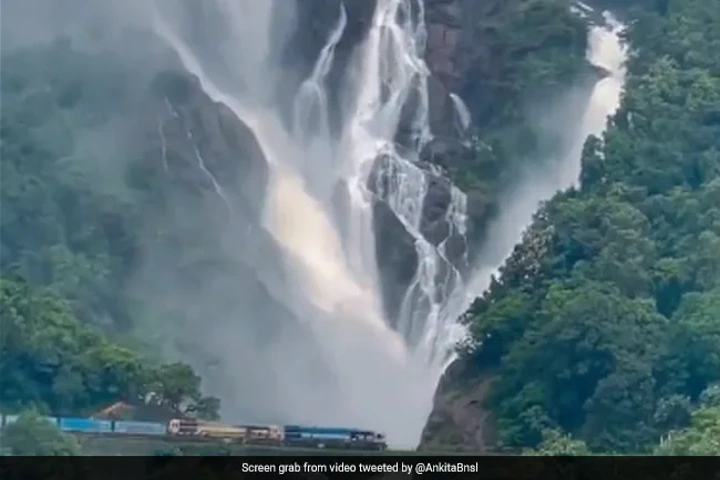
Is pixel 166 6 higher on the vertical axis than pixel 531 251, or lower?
higher

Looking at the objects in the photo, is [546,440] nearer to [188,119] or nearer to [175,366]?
[175,366]

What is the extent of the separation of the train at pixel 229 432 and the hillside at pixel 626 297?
22cm

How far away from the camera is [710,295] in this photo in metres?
5.26

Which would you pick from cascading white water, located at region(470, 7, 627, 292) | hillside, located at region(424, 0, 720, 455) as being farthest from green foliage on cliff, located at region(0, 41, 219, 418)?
cascading white water, located at region(470, 7, 627, 292)

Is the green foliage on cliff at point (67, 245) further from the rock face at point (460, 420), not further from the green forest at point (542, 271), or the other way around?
the rock face at point (460, 420)

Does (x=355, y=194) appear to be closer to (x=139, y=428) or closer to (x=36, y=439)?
(x=139, y=428)

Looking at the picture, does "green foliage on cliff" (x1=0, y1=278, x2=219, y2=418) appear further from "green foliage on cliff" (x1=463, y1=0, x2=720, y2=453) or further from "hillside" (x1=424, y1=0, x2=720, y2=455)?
"green foliage on cliff" (x1=463, y1=0, x2=720, y2=453)

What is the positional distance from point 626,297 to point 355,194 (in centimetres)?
91

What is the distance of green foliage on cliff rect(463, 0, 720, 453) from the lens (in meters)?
5.05

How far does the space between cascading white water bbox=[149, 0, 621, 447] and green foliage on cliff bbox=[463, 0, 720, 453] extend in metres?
0.14

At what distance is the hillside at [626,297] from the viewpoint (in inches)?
198
